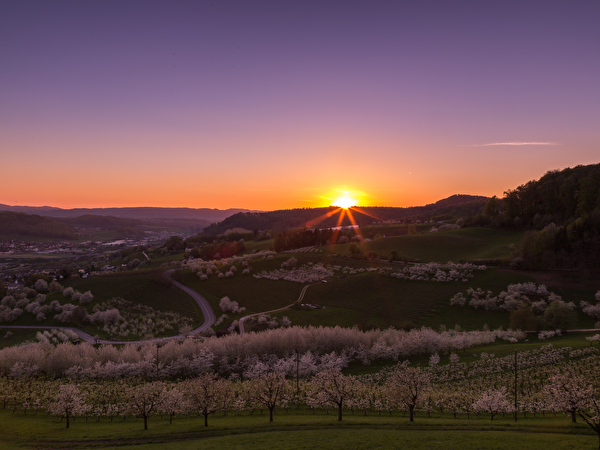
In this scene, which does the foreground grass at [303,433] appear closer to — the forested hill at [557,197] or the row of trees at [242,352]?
the row of trees at [242,352]

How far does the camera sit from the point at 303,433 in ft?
94.9

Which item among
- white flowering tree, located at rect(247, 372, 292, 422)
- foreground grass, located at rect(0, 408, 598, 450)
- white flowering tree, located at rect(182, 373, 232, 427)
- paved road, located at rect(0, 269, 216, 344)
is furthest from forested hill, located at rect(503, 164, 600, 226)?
white flowering tree, located at rect(182, 373, 232, 427)

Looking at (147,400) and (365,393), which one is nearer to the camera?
(147,400)

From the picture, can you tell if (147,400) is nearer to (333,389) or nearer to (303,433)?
(303,433)

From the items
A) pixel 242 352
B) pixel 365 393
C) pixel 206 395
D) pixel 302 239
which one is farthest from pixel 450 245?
pixel 206 395

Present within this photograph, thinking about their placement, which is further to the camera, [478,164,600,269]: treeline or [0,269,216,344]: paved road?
[478,164,600,269]: treeline

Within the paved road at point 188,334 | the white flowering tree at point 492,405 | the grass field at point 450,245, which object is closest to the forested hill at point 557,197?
the grass field at point 450,245

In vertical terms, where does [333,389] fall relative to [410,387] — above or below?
below

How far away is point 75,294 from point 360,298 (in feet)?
297

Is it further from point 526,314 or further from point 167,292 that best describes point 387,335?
point 167,292

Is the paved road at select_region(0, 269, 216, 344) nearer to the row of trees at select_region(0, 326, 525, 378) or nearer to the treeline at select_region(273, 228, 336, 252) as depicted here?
the row of trees at select_region(0, 326, 525, 378)

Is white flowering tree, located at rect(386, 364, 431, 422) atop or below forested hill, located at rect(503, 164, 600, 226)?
below

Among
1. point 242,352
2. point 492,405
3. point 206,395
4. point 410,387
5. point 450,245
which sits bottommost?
point 242,352

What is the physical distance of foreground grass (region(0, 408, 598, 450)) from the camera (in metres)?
25.0
